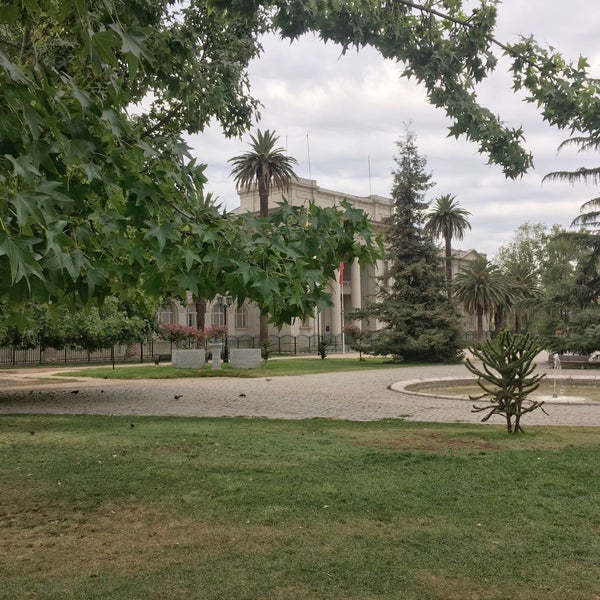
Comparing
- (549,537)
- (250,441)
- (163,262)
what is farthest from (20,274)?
(250,441)

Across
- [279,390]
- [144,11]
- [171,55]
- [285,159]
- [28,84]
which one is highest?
[285,159]

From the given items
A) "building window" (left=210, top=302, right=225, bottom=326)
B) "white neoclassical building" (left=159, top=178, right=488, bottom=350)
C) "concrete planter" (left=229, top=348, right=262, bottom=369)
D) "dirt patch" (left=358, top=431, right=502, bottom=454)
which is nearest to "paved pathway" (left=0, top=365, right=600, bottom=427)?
"dirt patch" (left=358, top=431, right=502, bottom=454)

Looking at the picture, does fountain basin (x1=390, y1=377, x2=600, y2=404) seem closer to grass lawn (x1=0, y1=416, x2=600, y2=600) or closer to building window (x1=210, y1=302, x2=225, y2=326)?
grass lawn (x1=0, y1=416, x2=600, y2=600)

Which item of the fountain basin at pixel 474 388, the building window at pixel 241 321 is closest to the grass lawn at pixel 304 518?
the fountain basin at pixel 474 388

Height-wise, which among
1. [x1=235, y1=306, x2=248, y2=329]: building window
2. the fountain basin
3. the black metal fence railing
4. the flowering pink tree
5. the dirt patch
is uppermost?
[x1=235, y1=306, x2=248, y2=329]: building window

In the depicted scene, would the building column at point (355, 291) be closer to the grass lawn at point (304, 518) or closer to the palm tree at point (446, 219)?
the palm tree at point (446, 219)

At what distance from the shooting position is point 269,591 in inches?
147

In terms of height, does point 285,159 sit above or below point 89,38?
above

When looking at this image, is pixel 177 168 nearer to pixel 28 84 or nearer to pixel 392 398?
pixel 28 84

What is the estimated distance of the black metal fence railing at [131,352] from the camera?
142 feet

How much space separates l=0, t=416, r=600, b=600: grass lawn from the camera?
3.89 m

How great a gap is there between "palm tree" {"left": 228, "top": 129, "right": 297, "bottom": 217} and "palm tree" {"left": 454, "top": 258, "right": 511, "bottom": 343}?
1565cm

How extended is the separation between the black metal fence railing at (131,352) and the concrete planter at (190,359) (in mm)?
5284

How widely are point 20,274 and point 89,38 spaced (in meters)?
0.87
